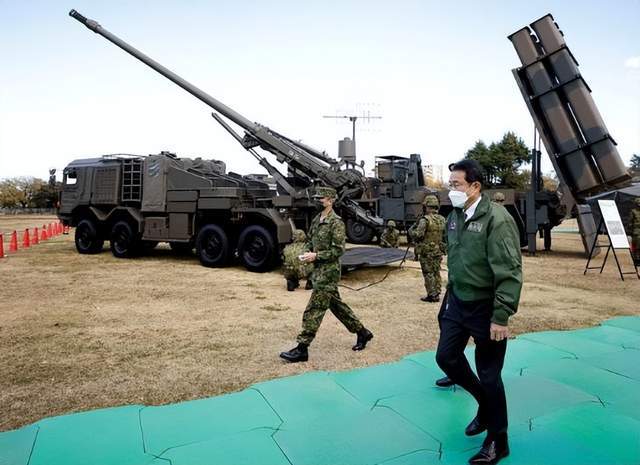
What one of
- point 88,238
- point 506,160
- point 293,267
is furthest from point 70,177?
point 506,160

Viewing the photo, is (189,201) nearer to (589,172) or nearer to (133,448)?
(133,448)

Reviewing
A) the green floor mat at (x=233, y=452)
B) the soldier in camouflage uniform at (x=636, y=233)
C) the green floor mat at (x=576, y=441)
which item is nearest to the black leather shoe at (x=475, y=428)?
the green floor mat at (x=576, y=441)

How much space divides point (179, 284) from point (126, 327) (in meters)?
2.81

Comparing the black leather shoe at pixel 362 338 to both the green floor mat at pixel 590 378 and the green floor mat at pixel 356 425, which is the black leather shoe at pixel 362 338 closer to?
the green floor mat at pixel 356 425

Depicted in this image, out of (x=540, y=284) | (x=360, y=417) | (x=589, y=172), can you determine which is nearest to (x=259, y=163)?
(x=540, y=284)

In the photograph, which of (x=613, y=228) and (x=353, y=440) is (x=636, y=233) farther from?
(x=353, y=440)

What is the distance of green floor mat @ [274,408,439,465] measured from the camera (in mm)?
2586

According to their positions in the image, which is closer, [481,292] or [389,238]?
[481,292]

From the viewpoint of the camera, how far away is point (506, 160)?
39.0 metres

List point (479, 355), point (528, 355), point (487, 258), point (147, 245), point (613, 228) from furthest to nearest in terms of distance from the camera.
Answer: point (147, 245), point (613, 228), point (528, 355), point (479, 355), point (487, 258)

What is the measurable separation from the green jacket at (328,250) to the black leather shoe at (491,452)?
1908 millimetres

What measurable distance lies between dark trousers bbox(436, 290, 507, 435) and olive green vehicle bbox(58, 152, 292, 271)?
6.48 metres

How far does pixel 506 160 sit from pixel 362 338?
3798cm

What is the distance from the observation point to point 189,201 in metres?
10.1
